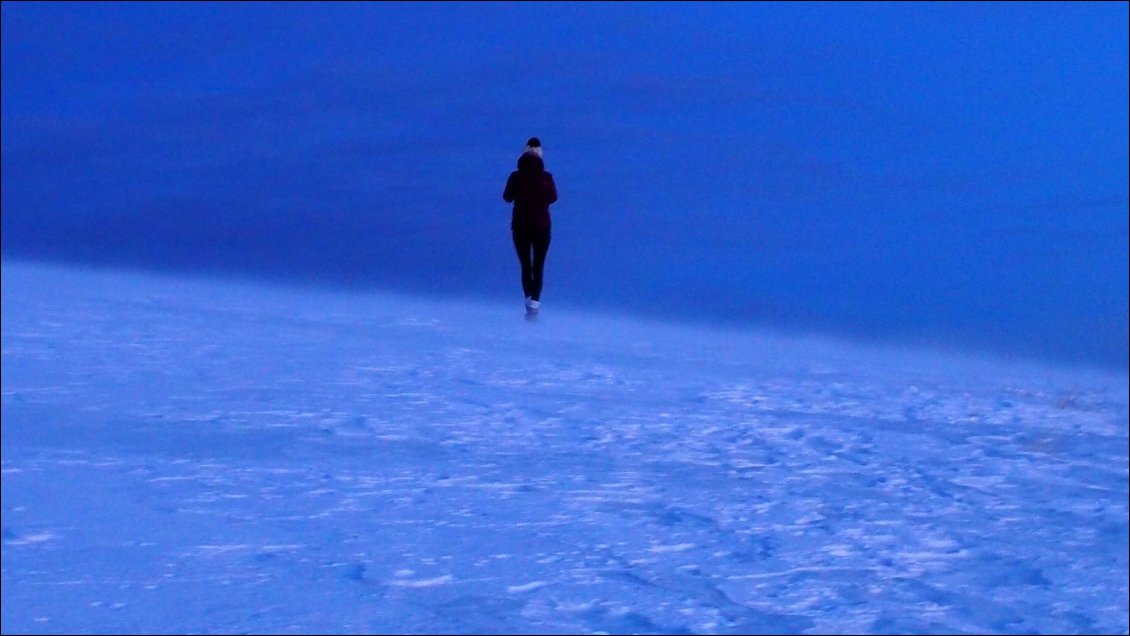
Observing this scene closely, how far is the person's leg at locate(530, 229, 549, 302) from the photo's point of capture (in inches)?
392

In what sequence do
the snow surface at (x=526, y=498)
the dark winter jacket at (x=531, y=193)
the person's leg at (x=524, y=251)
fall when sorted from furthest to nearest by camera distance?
1. the person's leg at (x=524, y=251)
2. the dark winter jacket at (x=531, y=193)
3. the snow surface at (x=526, y=498)

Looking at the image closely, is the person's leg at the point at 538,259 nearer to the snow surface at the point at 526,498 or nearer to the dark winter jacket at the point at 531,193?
the dark winter jacket at the point at 531,193

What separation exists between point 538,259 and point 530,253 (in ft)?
0.41

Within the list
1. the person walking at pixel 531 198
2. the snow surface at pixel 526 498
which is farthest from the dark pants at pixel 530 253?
the snow surface at pixel 526 498

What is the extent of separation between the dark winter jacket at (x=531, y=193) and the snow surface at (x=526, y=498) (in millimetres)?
2051

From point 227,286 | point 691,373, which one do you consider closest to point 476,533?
point 691,373

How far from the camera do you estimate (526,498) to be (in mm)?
4230

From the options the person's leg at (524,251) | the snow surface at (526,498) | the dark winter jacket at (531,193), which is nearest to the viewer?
the snow surface at (526,498)

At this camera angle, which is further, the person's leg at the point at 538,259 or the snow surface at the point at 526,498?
the person's leg at the point at 538,259

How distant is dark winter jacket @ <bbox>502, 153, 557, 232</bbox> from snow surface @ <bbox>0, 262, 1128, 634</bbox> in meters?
2.05

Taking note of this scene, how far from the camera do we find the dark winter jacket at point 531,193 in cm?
968

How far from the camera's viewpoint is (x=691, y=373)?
8.34 m

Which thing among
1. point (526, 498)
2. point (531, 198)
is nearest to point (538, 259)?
point (531, 198)

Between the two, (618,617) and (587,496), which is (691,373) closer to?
(587,496)
